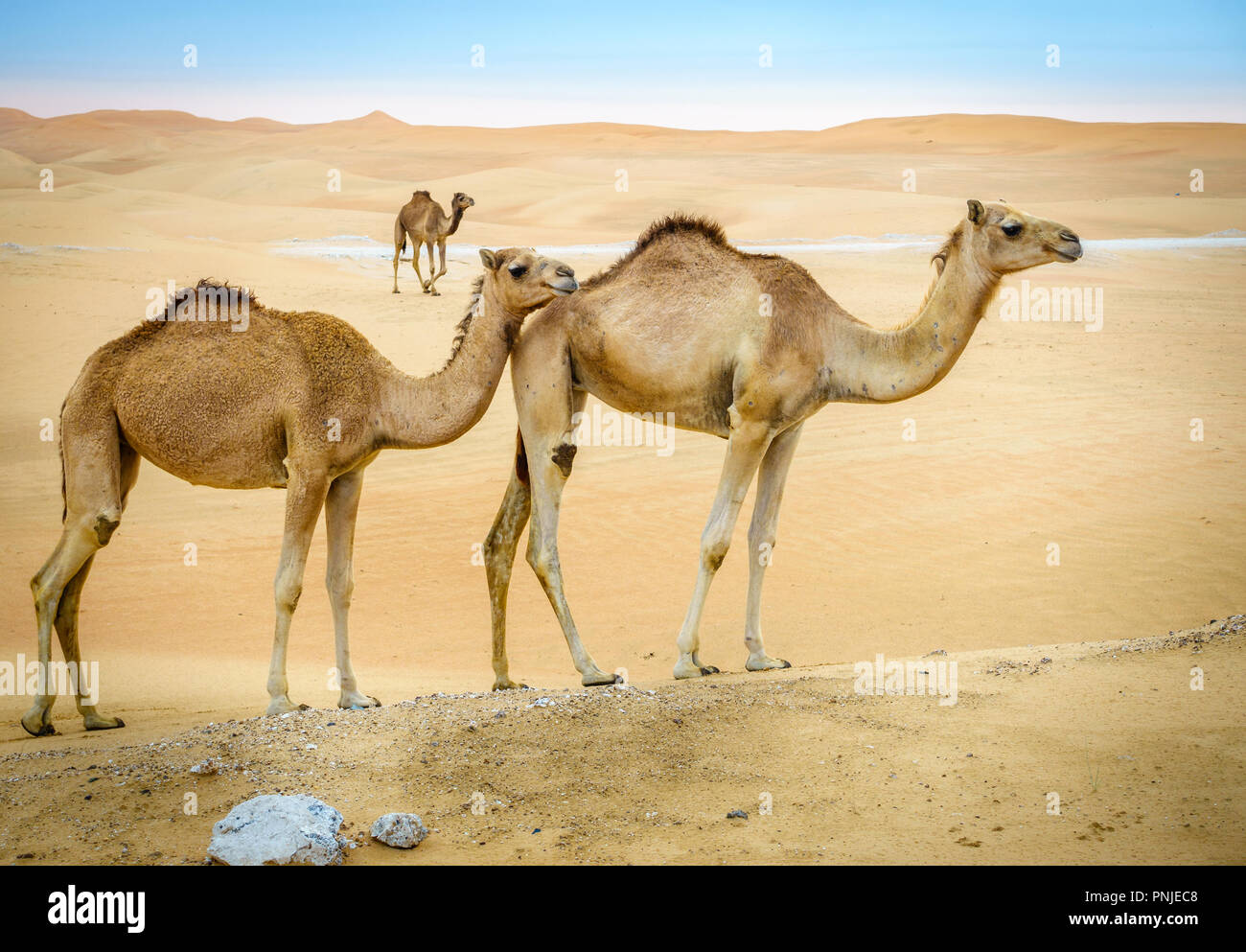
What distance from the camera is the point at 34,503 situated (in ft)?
48.4

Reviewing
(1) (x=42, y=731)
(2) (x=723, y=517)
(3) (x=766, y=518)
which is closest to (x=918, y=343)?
(3) (x=766, y=518)

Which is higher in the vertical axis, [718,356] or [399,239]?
[399,239]

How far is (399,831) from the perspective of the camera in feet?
16.4

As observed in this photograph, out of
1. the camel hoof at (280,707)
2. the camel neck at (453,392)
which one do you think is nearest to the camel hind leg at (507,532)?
the camel neck at (453,392)

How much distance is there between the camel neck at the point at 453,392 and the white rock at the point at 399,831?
2.84 m

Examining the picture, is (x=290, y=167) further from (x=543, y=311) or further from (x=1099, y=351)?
(x=543, y=311)

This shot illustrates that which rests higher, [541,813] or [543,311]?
[543,311]

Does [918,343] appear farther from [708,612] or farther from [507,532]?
[708,612]

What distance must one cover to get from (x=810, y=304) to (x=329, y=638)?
5.68m

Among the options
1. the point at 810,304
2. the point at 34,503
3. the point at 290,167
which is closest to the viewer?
the point at 810,304

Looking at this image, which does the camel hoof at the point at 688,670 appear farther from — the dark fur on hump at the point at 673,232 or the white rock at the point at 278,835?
the white rock at the point at 278,835

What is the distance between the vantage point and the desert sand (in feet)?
17.5

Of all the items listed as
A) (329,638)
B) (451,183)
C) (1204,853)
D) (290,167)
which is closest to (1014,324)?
(329,638)

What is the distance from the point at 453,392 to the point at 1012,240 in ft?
12.3
